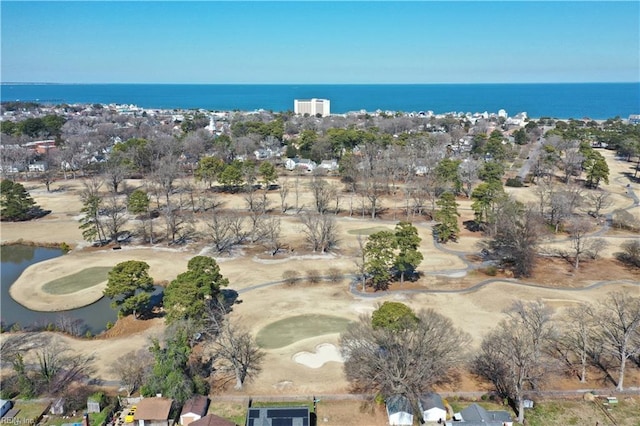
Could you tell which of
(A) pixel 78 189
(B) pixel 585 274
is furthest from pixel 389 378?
(A) pixel 78 189

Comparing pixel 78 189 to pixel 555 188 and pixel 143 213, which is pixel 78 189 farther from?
pixel 555 188

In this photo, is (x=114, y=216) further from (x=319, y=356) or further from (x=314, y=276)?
(x=319, y=356)

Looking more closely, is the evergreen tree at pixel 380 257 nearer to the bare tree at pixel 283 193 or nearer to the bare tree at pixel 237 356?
the bare tree at pixel 237 356

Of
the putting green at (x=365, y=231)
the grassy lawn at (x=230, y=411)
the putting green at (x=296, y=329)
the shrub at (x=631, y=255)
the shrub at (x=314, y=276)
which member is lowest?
the grassy lawn at (x=230, y=411)

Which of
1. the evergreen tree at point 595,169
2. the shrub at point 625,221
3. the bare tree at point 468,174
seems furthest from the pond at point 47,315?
the evergreen tree at point 595,169

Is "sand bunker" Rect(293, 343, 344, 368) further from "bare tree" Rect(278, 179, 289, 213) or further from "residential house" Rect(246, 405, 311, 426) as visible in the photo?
"bare tree" Rect(278, 179, 289, 213)

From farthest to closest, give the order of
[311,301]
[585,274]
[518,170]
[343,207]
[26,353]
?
[518,170]
[343,207]
[585,274]
[311,301]
[26,353]

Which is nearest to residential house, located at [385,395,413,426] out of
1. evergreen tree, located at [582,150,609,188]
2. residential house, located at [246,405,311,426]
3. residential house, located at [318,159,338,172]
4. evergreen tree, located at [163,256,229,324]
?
residential house, located at [246,405,311,426]
